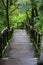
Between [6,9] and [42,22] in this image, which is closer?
[42,22]

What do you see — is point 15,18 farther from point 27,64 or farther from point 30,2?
point 30,2

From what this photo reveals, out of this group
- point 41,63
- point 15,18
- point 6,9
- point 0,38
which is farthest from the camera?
point 15,18

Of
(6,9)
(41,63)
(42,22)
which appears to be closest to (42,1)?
(42,22)

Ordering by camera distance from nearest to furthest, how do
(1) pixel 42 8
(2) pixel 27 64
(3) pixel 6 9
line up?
(1) pixel 42 8 < (2) pixel 27 64 < (3) pixel 6 9

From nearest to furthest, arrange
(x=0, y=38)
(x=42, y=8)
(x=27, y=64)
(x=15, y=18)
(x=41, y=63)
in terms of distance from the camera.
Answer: (x=42, y=8) → (x=41, y=63) → (x=27, y=64) → (x=0, y=38) → (x=15, y=18)

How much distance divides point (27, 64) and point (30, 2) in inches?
187

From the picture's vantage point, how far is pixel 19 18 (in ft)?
96.1

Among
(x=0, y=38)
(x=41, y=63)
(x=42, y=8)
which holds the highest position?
(x=42, y=8)

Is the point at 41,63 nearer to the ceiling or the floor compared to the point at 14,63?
nearer to the ceiling

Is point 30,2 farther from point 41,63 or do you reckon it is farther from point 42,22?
point 41,63

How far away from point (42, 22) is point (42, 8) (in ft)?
0.43

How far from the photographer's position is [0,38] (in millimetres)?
6953

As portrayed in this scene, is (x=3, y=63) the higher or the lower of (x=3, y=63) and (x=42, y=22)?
the lower

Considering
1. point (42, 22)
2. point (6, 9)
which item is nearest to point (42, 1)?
point (42, 22)
